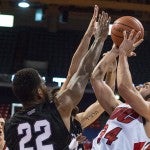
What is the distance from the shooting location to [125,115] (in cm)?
312

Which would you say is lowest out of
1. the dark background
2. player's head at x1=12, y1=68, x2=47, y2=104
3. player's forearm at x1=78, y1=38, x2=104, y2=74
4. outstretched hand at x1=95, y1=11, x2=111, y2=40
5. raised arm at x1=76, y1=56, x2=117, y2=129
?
the dark background

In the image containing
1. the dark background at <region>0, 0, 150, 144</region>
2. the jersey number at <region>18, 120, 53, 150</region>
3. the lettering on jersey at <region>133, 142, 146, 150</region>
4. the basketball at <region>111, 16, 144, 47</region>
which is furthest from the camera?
the dark background at <region>0, 0, 150, 144</region>

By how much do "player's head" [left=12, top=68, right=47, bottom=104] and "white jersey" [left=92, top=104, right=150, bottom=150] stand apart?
63cm

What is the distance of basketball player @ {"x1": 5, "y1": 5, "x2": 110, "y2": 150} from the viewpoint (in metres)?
2.66

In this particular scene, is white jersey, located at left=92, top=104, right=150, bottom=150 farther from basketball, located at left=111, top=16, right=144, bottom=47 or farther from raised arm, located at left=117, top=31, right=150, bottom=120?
basketball, located at left=111, top=16, right=144, bottom=47

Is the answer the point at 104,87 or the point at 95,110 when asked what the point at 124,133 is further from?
the point at 95,110

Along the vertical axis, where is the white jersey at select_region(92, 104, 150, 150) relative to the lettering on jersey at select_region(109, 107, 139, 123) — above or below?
below

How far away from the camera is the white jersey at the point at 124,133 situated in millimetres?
3035

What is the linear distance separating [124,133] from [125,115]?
124 mm

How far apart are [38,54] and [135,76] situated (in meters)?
2.52

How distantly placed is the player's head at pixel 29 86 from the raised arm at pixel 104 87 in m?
0.76

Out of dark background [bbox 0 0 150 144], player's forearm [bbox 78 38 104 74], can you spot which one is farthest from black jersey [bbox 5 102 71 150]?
dark background [bbox 0 0 150 144]

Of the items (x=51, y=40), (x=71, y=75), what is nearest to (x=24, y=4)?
(x=51, y=40)

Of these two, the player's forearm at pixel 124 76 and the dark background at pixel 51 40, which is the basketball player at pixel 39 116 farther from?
the dark background at pixel 51 40
